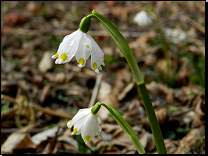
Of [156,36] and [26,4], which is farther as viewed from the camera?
[26,4]

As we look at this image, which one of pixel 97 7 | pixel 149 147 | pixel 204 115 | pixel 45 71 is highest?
pixel 97 7

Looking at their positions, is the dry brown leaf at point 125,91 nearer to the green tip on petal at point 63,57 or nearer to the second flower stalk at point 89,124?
the second flower stalk at point 89,124

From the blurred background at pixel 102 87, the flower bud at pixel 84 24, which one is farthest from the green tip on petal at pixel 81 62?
the blurred background at pixel 102 87

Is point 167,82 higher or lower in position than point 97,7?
lower

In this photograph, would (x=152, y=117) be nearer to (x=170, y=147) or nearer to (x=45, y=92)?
(x=170, y=147)

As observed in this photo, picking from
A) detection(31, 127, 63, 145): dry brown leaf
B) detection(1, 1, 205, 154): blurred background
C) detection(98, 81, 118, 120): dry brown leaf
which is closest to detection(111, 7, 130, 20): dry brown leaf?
detection(1, 1, 205, 154): blurred background

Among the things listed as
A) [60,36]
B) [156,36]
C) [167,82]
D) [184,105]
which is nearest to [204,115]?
[184,105]

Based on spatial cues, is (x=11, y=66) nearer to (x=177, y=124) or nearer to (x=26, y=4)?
(x=177, y=124)

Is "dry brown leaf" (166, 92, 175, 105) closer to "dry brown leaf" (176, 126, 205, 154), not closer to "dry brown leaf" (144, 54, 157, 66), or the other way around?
"dry brown leaf" (176, 126, 205, 154)

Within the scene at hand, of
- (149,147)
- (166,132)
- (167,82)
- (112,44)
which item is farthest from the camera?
(112,44)

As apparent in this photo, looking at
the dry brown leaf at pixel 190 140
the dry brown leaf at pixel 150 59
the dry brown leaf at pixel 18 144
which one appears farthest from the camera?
the dry brown leaf at pixel 150 59
